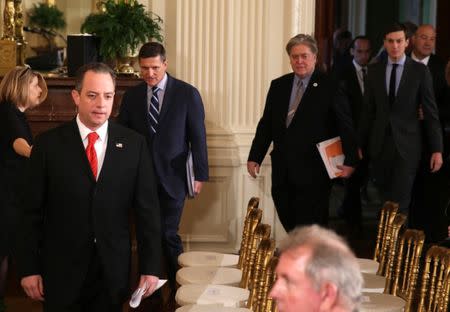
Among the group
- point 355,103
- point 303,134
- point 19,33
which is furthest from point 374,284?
point 19,33

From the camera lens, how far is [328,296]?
8.61 ft

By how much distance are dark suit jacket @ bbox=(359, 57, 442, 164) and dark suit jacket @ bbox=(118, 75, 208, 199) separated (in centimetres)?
139

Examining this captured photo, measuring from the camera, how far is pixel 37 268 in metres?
4.71

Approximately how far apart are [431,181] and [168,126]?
103 inches

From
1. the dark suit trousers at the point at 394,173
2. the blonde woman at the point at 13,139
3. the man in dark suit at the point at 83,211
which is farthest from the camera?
the dark suit trousers at the point at 394,173

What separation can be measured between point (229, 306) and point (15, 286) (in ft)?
8.78

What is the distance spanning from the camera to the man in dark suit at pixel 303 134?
287 inches

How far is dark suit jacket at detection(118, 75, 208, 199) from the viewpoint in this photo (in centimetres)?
711

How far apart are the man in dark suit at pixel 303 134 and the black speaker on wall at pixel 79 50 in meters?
1.53

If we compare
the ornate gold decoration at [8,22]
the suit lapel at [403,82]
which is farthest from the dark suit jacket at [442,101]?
the ornate gold decoration at [8,22]

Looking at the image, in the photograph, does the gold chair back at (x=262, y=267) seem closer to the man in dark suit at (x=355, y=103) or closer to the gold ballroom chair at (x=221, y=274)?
the gold ballroom chair at (x=221, y=274)

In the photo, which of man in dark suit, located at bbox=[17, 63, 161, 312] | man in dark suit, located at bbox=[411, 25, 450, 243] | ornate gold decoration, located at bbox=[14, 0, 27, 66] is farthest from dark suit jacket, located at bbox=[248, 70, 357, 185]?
man in dark suit, located at bbox=[17, 63, 161, 312]

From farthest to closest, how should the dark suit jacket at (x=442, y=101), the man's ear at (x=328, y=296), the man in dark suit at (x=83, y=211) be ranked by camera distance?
the dark suit jacket at (x=442, y=101) < the man in dark suit at (x=83, y=211) < the man's ear at (x=328, y=296)

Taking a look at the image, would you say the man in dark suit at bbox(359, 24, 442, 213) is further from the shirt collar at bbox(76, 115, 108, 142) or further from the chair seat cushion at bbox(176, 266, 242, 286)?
the shirt collar at bbox(76, 115, 108, 142)
